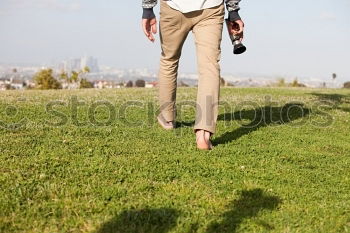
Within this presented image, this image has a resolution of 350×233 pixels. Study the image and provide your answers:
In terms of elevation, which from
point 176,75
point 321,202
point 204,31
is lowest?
point 321,202

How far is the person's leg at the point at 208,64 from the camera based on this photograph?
5.86 meters

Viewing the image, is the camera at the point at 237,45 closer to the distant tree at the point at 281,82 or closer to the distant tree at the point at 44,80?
the distant tree at the point at 281,82

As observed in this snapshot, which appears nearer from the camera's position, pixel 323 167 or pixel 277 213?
pixel 277 213

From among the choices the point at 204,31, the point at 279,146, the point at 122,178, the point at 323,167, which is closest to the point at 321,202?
the point at 323,167

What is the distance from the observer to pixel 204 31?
20.2ft

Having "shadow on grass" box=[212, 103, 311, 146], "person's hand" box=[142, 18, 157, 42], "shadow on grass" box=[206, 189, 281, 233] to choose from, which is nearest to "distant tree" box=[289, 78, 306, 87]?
"shadow on grass" box=[212, 103, 311, 146]

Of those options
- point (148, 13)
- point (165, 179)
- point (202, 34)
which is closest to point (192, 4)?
point (202, 34)

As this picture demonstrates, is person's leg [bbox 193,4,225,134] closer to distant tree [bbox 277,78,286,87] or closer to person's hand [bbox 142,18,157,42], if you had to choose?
person's hand [bbox 142,18,157,42]

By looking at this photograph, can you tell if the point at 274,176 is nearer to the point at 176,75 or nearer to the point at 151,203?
the point at 151,203

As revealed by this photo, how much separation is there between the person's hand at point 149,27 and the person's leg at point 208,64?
633 mm

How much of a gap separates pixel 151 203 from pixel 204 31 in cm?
311

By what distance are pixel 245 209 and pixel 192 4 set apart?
333 cm

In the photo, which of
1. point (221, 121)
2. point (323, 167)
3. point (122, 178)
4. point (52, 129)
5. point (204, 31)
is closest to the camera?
point (122, 178)

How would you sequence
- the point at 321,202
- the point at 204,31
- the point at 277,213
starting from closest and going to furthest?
the point at 277,213
the point at 321,202
the point at 204,31
